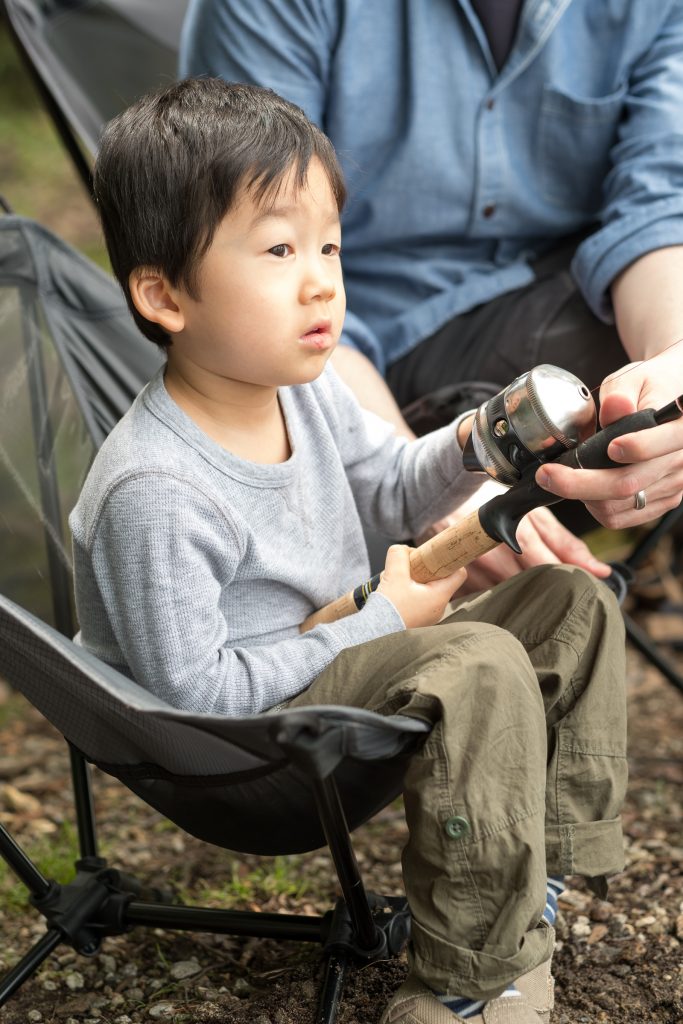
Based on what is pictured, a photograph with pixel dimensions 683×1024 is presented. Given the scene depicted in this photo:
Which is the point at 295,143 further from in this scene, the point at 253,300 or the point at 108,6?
the point at 108,6

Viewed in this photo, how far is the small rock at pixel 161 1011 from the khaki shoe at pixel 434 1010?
0.34m

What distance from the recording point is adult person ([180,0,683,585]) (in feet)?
6.70

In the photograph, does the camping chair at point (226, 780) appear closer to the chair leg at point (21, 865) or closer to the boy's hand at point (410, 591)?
the chair leg at point (21, 865)

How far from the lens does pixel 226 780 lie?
134 cm

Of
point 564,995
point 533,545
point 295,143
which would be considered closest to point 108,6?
point 295,143

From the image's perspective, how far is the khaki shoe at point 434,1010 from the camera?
1.37 metres

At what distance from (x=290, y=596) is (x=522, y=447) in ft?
1.21

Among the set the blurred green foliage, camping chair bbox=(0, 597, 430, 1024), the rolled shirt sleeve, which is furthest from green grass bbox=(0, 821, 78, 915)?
the blurred green foliage

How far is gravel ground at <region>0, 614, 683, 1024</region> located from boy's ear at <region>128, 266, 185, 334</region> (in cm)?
85

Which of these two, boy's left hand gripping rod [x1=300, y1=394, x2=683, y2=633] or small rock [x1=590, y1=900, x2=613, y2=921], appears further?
small rock [x1=590, y1=900, x2=613, y2=921]

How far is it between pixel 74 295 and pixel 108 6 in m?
0.96

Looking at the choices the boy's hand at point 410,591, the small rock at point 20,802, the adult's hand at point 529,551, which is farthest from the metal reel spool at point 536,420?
the small rock at point 20,802

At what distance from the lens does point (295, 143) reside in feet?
4.79

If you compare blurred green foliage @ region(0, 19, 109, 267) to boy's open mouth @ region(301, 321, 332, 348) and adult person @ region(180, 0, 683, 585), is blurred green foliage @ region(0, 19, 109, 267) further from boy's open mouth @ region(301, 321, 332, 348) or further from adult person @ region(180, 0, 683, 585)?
boy's open mouth @ region(301, 321, 332, 348)
